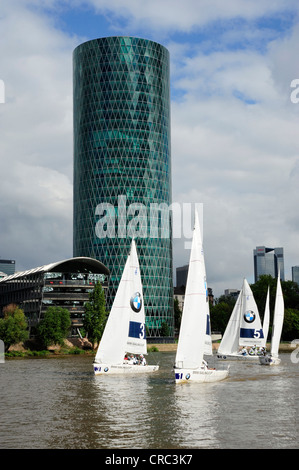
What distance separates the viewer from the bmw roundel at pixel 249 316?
104m

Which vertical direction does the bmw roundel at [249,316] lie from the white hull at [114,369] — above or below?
above

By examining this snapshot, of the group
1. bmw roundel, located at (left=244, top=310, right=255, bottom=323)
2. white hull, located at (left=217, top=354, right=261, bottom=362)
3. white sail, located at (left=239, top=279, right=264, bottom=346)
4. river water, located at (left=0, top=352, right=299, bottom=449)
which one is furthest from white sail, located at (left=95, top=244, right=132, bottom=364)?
bmw roundel, located at (left=244, top=310, right=255, bottom=323)

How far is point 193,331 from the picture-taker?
55688 mm

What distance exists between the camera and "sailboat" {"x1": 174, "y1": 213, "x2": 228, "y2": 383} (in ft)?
182

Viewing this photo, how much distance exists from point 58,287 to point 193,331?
382 ft

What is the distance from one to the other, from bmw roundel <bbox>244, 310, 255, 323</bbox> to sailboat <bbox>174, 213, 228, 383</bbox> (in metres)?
47.2

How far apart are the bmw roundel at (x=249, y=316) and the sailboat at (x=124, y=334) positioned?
117ft

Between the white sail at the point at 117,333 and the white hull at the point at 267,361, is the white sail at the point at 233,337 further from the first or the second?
the white sail at the point at 117,333

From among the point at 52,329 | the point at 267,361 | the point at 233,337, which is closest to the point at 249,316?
the point at 233,337

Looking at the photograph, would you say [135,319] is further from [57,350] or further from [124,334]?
[57,350]

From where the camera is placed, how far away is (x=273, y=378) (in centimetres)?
6919

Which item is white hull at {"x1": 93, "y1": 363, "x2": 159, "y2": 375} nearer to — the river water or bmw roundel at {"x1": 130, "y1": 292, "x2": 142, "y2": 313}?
the river water

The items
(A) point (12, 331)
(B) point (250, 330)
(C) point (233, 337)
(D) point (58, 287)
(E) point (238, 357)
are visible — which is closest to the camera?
(E) point (238, 357)

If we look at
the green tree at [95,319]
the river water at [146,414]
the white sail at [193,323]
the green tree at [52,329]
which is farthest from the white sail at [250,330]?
the white sail at [193,323]
